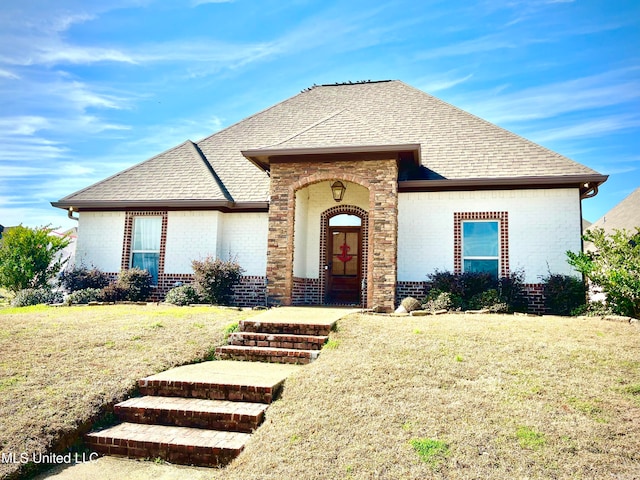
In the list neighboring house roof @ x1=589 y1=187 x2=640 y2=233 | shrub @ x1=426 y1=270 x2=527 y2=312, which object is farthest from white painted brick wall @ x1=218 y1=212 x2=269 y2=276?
neighboring house roof @ x1=589 y1=187 x2=640 y2=233

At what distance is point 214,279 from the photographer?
40.7 feet

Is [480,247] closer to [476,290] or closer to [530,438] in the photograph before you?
[476,290]

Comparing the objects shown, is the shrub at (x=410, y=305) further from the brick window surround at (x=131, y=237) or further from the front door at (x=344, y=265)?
the brick window surround at (x=131, y=237)

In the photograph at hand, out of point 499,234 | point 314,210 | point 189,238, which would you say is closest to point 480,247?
point 499,234

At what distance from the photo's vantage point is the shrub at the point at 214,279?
40.7ft

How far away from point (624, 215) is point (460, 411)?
22605mm

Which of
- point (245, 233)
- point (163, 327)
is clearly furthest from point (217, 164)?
point (163, 327)

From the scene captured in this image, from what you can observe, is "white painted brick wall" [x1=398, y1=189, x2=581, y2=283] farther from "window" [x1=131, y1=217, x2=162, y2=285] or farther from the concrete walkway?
"window" [x1=131, y1=217, x2=162, y2=285]

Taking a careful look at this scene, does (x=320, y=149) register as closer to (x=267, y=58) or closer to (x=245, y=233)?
(x=267, y=58)

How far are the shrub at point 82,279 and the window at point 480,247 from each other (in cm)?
1056

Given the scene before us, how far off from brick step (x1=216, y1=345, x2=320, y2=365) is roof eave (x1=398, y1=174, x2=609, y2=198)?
266 inches

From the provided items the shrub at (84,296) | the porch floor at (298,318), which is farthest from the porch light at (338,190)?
the shrub at (84,296)

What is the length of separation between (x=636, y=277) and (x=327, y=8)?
27.2 feet

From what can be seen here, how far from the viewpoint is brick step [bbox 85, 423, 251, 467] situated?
4594mm
